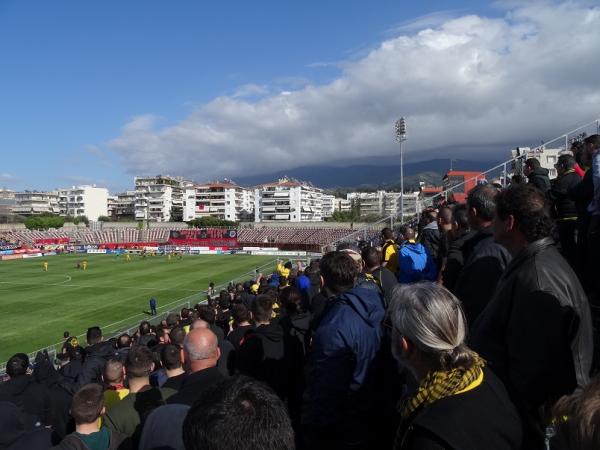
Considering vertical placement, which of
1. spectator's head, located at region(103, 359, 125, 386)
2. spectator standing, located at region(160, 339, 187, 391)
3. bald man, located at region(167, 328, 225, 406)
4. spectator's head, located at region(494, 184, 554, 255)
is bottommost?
spectator's head, located at region(103, 359, 125, 386)

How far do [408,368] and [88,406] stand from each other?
8.80ft

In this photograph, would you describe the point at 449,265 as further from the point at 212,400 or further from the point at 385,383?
the point at 212,400

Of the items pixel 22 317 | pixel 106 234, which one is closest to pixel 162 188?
pixel 106 234

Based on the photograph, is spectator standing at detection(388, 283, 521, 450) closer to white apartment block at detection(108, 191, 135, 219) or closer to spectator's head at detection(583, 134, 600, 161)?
spectator's head at detection(583, 134, 600, 161)

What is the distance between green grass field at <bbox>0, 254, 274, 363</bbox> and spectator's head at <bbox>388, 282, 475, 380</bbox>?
22.8m

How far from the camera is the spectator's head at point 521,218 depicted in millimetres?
2994

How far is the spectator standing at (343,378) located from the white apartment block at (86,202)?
176m

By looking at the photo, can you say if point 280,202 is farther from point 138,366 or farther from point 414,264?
point 138,366

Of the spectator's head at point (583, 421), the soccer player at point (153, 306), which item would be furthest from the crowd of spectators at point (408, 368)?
the soccer player at point (153, 306)

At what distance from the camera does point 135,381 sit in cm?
473

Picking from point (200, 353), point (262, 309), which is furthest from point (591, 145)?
point (200, 353)

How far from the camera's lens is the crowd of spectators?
6.08 ft

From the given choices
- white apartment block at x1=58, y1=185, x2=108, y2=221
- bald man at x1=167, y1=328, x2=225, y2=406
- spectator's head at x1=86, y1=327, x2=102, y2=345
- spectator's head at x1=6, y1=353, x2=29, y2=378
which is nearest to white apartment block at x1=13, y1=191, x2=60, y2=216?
white apartment block at x1=58, y1=185, x2=108, y2=221

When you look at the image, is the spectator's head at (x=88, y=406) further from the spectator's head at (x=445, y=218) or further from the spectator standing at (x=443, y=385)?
the spectator's head at (x=445, y=218)
